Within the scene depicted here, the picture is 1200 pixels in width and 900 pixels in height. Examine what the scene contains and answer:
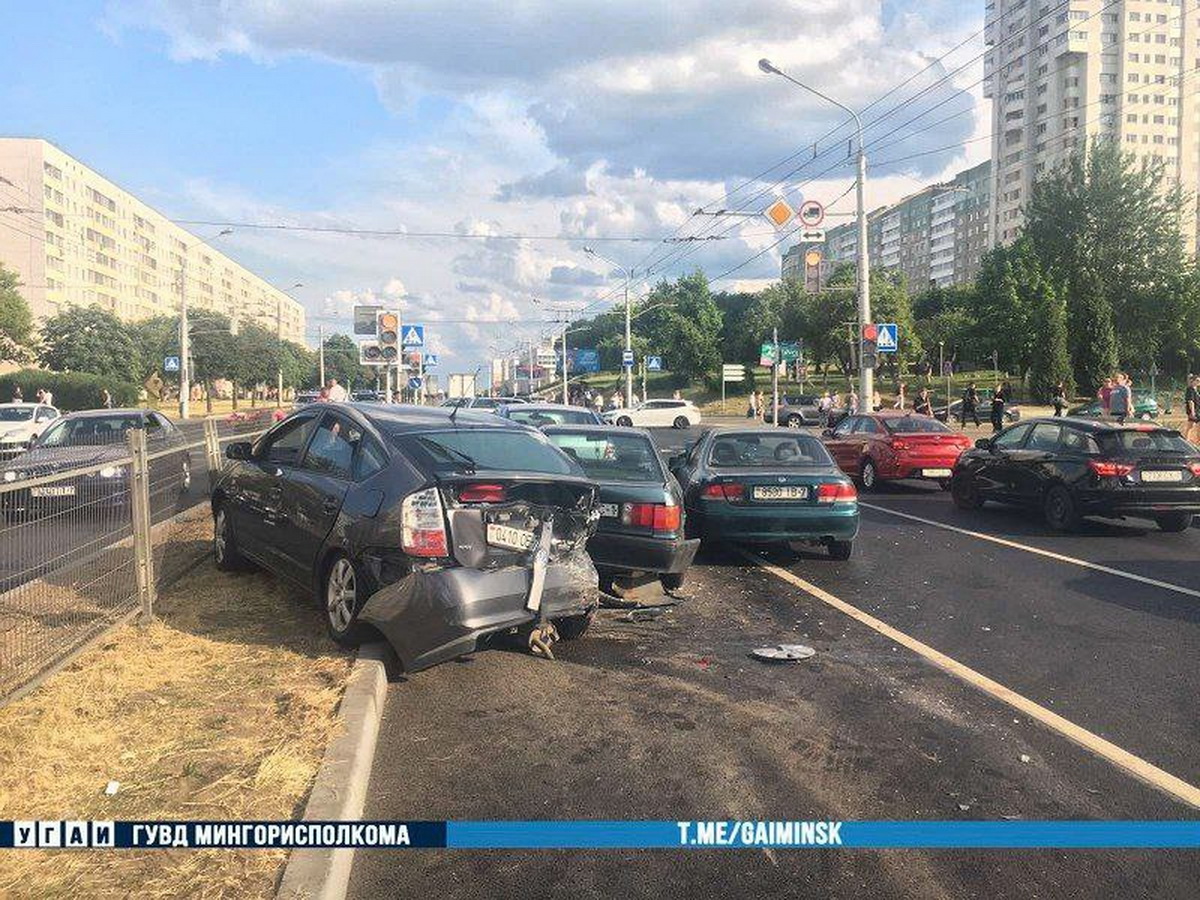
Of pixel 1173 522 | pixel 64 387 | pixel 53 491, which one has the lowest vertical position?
pixel 1173 522

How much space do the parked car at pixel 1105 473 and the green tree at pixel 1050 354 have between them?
46.8 meters

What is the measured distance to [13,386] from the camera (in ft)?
193

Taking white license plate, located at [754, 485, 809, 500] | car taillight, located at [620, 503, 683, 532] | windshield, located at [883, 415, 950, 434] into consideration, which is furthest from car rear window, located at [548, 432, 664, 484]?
windshield, located at [883, 415, 950, 434]

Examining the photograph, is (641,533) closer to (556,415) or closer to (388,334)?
(556,415)

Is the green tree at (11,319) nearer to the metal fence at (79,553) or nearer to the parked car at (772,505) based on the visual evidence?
the metal fence at (79,553)

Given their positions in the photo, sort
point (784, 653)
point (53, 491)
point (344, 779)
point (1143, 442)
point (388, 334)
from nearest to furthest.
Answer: point (344, 779)
point (53, 491)
point (784, 653)
point (1143, 442)
point (388, 334)

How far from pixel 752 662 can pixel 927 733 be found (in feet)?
5.00

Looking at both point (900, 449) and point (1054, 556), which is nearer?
point (1054, 556)

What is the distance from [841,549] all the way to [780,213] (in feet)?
63.6

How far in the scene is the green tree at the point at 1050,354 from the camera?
2210 inches

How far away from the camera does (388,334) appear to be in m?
19.8

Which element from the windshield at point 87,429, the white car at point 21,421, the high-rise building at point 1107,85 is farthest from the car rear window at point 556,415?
the high-rise building at point 1107,85

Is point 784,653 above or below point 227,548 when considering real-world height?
below

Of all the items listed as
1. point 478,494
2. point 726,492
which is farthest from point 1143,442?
point 478,494
